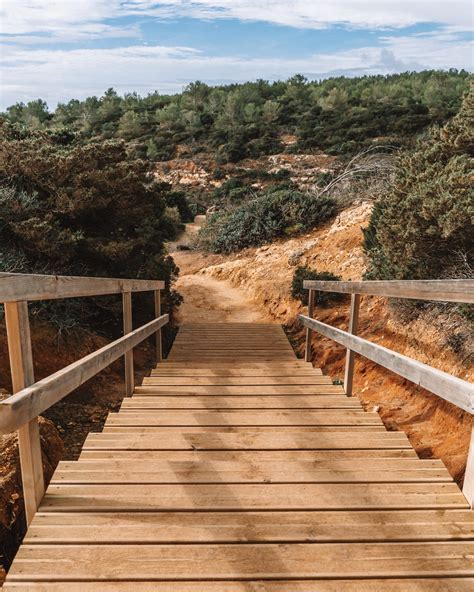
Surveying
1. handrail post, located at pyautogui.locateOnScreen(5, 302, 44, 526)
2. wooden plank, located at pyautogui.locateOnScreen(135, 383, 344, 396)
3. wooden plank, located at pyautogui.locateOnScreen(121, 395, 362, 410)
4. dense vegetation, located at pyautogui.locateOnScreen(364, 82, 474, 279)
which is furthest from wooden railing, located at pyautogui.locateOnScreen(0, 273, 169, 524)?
dense vegetation, located at pyautogui.locateOnScreen(364, 82, 474, 279)

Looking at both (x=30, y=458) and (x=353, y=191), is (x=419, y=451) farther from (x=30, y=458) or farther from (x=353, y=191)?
(x=353, y=191)

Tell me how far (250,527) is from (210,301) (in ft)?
34.9

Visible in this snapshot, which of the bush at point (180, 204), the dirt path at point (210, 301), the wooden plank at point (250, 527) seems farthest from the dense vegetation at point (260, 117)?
the wooden plank at point (250, 527)

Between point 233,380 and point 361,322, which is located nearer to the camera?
point 233,380

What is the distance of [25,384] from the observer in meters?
2.09

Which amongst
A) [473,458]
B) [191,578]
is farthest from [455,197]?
[191,578]

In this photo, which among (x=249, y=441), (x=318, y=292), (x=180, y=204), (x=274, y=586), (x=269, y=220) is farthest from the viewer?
(x=180, y=204)

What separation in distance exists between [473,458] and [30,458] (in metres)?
2.08

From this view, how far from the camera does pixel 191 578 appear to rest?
1748 mm

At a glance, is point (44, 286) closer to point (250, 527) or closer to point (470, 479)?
point (250, 527)

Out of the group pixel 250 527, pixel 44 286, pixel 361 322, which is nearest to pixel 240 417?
pixel 250 527

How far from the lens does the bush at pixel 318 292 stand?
30.3 feet

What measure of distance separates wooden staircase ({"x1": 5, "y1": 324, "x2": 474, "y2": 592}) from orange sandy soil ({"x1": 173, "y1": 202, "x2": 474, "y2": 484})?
4.36 ft

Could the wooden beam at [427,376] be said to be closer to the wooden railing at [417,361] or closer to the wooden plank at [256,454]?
the wooden railing at [417,361]
